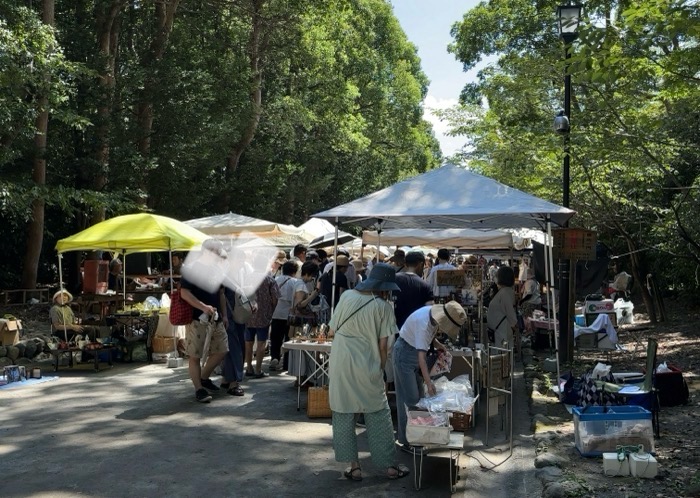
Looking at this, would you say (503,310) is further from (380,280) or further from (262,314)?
(380,280)

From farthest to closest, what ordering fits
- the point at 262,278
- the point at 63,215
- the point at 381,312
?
the point at 63,215, the point at 262,278, the point at 381,312

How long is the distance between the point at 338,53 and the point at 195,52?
11008 millimetres

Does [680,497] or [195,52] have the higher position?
[195,52]

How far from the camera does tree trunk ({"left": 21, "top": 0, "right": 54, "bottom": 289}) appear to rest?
679 inches

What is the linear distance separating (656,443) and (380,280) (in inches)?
134

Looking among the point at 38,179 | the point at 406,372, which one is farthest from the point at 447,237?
the point at 406,372

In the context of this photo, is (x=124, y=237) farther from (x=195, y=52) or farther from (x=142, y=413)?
(x=195, y=52)

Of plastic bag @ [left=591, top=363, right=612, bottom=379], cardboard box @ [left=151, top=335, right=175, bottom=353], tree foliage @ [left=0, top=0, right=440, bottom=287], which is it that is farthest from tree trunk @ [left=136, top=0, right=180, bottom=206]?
plastic bag @ [left=591, top=363, right=612, bottom=379]

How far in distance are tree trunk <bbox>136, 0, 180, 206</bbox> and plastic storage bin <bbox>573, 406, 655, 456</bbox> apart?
16.8m

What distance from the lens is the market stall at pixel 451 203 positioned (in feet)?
31.0

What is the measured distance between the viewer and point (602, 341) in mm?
13211

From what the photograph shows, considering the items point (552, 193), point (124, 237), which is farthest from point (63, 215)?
point (552, 193)

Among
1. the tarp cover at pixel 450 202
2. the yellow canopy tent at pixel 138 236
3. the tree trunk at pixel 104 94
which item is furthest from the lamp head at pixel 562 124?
the tree trunk at pixel 104 94

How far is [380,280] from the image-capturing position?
254 inches
